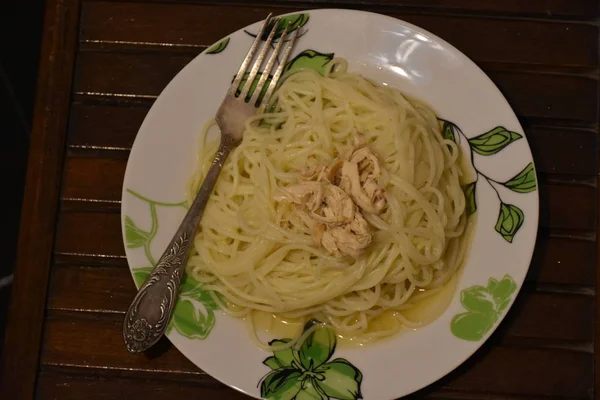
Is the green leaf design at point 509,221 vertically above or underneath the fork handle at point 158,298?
above

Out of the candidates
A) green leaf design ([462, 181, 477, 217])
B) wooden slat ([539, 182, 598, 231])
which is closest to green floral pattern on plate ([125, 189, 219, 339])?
green leaf design ([462, 181, 477, 217])

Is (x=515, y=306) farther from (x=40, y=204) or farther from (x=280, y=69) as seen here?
(x=40, y=204)

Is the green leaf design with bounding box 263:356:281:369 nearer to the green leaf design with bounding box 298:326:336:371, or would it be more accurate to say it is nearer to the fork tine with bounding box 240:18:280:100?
the green leaf design with bounding box 298:326:336:371

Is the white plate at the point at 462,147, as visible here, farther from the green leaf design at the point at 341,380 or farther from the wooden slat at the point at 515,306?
the wooden slat at the point at 515,306

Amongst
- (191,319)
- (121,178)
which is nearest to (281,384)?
(191,319)

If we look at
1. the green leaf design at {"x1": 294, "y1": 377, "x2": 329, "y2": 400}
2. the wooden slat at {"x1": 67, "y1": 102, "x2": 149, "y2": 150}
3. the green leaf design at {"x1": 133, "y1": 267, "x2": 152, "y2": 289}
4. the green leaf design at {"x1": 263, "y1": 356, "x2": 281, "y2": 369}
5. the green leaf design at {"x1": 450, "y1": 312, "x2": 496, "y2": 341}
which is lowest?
the green leaf design at {"x1": 294, "y1": 377, "x2": 329, "y2": 400}

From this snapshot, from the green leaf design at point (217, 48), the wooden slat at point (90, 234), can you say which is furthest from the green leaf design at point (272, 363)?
the green leaf design at point (217, 48)

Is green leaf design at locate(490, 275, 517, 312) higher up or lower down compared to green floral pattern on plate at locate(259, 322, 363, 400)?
higher up
